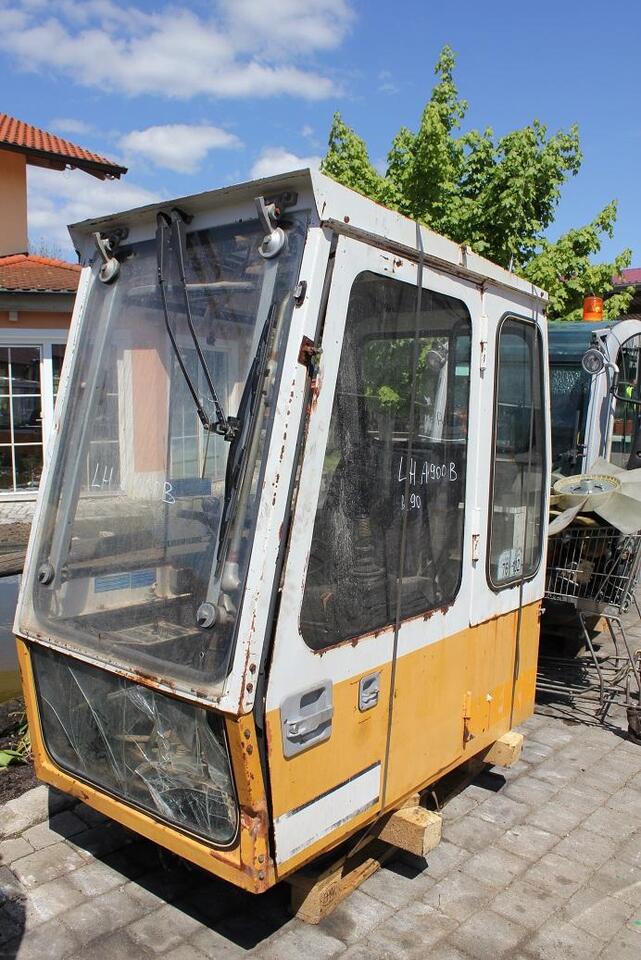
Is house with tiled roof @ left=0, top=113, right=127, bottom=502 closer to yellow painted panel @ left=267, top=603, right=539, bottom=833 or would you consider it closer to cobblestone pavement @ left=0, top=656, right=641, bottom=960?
cobblestone pavement @ left=0, top=656, right=641, bottom=960

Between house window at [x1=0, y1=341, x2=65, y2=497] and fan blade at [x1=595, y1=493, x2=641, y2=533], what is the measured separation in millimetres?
9455

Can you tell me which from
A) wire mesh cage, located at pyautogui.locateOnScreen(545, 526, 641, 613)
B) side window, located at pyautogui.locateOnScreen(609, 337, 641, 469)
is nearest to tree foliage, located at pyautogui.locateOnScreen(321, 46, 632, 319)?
side window, located at pyautogui.locateOnScreen(609, 337, 641, 469)

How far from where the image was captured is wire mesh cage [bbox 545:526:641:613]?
501 centimetres

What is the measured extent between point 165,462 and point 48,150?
14.5 meters

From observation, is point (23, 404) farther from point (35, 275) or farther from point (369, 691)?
point (369, 691)

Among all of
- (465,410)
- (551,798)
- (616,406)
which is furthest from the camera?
(616,406)

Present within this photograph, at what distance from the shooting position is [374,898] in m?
3.14

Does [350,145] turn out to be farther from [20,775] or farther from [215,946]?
[215,946]

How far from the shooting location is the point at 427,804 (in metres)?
3.85

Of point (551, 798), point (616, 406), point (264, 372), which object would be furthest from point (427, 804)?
point (616, 406)

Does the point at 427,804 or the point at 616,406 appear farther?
Result: the point at 616,406

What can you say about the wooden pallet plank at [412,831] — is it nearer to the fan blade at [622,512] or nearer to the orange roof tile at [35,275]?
the fan blade at [622,512]

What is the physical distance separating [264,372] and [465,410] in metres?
1.14

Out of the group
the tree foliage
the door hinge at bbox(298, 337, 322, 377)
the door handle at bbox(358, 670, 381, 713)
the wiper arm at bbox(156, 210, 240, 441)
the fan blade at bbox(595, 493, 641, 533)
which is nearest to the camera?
the door hinge at bbox(298, 337, 322, 377)
